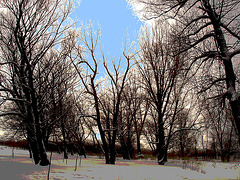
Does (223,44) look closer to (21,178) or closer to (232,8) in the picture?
(232,8)

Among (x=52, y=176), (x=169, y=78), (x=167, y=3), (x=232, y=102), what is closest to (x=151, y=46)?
(x=169, y=78)

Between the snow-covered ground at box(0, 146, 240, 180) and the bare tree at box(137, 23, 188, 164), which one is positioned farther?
the bare tree at box(137, 23, 188, 164)

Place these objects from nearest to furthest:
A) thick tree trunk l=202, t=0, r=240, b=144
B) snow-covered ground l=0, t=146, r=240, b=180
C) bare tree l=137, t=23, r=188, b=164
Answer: snow-covered ground l=0, t=146, r=240, b=180, thick tree trunk l=202, t=0, r=240, b=144, bare tree l=137, t=23, r=188, b=164

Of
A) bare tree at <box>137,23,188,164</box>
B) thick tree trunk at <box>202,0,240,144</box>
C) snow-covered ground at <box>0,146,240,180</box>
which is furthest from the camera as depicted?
bare tree at <box>137,23,188,164</box>

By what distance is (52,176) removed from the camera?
4.70 m

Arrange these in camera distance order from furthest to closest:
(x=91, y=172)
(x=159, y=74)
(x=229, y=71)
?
(x=159, y=74) < (x=229, y=71) < (x=91, y=172)

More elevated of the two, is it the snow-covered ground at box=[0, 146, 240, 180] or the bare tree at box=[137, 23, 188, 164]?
the bare tree at box=[137, 23, 188, 164]

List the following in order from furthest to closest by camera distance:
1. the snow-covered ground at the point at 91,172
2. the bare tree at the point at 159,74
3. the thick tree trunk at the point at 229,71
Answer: the bare tree at the point at 159,74, the thick tree trunk at the point at 229,71, the snow-covered ground at the point at 91,172

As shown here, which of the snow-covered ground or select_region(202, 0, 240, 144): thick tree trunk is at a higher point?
select_region(202, 0, 240, 144): thick tree trunk

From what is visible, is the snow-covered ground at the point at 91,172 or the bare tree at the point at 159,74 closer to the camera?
the snow-covered ground at the point at 91,172

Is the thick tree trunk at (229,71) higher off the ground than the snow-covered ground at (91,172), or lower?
higher

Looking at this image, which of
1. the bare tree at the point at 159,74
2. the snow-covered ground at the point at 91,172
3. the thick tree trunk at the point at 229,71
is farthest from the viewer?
the bare tree at the point at 159,74

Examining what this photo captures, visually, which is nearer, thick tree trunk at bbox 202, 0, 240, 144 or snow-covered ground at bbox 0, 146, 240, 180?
snow-covered ground at bbox 0, 146, 240, 180

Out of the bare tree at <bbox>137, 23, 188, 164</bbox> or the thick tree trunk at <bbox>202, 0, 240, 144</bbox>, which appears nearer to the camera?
the thick tree trunk at <bbox>202, 0, 240, 144</bbox>
